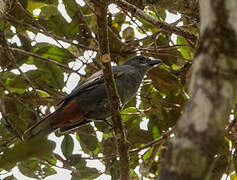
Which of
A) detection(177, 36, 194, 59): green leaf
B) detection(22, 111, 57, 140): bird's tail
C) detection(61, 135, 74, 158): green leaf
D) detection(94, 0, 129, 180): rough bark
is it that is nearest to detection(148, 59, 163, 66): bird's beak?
detection(177, 36, 194, 59): green leaf

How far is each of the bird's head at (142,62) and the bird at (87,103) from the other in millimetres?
90

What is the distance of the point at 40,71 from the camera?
4.41m

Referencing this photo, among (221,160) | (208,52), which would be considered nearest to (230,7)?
(208,52)

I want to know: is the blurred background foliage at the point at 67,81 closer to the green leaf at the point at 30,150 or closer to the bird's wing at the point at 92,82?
the bird's wing at the point at 92,82

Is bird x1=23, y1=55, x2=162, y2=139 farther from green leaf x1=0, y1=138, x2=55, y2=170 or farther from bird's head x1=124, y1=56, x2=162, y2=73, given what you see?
green leaf x1=0, y1=138, x2=55, y2=170

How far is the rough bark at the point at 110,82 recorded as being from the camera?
289 centimetres

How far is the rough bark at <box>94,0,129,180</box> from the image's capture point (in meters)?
2.89

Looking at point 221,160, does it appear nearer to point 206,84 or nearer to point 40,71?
point 40,71

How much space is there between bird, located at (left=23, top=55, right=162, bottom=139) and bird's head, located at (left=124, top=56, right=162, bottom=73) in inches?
3.5

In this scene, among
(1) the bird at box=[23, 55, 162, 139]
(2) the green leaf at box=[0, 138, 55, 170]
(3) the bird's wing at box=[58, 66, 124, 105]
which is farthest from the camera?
(3) the bird's wing at box=[58, 66, 124, 105]

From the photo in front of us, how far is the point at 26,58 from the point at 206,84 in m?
3.39

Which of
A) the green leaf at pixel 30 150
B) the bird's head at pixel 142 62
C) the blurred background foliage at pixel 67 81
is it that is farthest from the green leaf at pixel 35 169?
the green leaf at pixel 30 150

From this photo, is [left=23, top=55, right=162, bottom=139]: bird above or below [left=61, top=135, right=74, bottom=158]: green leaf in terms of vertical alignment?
above

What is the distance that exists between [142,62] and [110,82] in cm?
183
